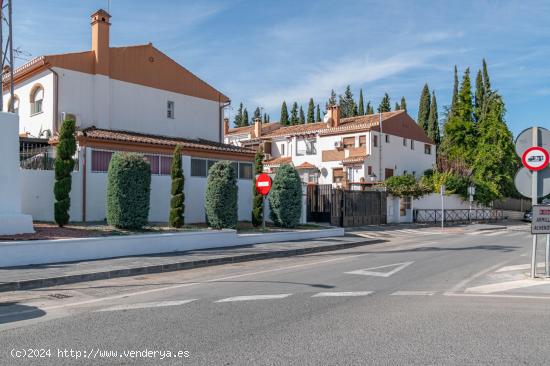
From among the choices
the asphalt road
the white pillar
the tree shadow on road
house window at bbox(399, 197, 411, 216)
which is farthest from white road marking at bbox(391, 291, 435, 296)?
house window at bbox(399, 197, 411, 216)

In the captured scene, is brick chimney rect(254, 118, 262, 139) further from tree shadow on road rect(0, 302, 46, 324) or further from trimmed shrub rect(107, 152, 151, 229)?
tree shadow on road rect(0, 302, 46, 324)

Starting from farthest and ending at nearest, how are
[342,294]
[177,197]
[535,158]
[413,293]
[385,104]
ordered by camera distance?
[385,104] → [177,197] → [535,158] → [413,293] → [342,294]

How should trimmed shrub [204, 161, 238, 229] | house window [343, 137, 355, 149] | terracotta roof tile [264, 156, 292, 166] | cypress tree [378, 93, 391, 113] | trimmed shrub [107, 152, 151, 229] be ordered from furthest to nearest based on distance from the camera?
cypress tree [378, 93, 391, 113]
terracotta roof tile [264, 156, 292, 166]
house window [343, 137, 355, 149]
trimmed shrub [204, 161, 238, 229]
trimmed shrub [107, 152, 151, 229]

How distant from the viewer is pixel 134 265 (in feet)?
38.6

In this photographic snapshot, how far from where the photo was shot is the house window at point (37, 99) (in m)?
22.3

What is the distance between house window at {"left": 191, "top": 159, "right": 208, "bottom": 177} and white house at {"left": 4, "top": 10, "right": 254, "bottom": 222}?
0.15 feet

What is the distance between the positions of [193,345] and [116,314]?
6.69 ft

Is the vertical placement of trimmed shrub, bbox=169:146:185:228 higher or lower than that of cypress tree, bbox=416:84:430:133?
lower

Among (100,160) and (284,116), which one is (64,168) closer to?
(100,160)

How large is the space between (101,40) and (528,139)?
1955cm

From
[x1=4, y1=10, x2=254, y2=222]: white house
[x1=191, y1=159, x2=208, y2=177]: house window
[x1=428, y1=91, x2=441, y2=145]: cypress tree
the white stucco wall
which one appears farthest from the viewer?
[x1=428, y1=91, x2=441, y2=145]: cypress tree

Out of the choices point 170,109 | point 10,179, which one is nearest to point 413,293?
point 10,179

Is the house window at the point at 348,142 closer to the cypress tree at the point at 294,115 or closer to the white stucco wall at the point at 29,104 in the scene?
the white stucco wall at the point at 29,104

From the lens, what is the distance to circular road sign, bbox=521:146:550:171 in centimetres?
949
